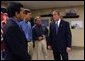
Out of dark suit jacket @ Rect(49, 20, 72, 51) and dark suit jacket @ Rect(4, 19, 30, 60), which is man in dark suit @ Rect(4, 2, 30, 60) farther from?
dark suit jacket @ Rect(49, 20, 72, 51)

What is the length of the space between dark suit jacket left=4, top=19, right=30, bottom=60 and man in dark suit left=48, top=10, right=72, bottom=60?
78.8 inches

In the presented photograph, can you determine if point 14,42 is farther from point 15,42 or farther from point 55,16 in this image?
point 55,16

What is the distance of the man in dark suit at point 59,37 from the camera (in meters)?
5.01

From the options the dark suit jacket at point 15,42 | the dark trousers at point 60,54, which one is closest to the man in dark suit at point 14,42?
the dark suit jacket at point 15,42

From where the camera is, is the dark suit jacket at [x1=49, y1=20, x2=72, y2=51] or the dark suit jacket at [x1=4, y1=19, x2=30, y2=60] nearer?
the dark suit jacket at [x1=4, y1=19, x2=30, y2=60]

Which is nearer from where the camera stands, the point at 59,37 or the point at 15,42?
the point at 15,42

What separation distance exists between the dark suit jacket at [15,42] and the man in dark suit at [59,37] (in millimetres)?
2001

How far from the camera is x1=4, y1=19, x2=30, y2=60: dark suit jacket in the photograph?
9.87 feet

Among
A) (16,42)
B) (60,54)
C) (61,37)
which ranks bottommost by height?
(60,54)

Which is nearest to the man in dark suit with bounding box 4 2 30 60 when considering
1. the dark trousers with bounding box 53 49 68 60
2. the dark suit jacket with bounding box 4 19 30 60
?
the dark suit jacket with bounding box 4 19 30 60

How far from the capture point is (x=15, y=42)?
9.87 feet

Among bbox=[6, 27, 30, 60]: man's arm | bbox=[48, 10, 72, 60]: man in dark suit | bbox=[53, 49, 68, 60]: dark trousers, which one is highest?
bbox=[6, 27, 30, 60]: man's arm

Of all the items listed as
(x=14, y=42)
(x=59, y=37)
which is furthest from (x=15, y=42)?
(x=59, y=37)

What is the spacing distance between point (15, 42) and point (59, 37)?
2125mm
